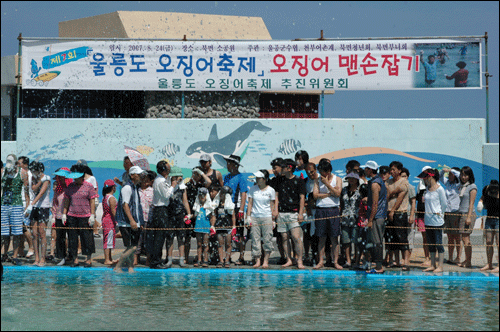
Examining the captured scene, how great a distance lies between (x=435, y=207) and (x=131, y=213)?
17.7ft

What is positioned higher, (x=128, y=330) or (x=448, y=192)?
(x=448, y=192)

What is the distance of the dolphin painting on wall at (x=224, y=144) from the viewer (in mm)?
16109

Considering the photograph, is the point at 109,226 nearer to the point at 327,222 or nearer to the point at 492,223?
the point at 327,222

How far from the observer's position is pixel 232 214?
11484mm

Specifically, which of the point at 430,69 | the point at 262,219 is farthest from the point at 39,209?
the point at 430,69

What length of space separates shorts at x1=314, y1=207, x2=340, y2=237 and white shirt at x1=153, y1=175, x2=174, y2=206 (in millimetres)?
2696

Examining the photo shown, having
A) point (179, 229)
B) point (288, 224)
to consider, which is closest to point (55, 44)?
point (179, 229)

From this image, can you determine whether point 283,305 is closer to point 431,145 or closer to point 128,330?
point 128,330

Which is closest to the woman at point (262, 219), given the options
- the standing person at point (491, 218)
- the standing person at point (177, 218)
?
the standing person at point (177, 218)

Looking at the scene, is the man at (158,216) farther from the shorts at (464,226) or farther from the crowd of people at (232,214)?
the shorts at (464,226)

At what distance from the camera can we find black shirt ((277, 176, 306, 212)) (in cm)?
1140

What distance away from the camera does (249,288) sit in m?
9.41

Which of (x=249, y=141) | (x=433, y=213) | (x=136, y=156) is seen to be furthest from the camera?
(x=249, y=141)

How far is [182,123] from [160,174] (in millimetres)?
4810
